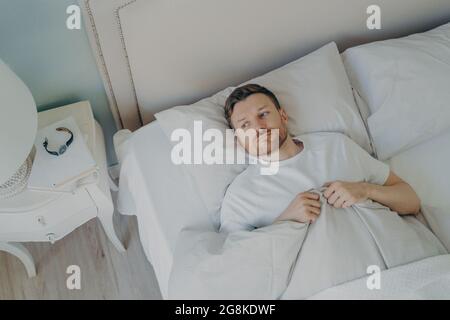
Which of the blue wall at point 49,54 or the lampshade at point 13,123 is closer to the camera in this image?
the lampshade at point 13,123

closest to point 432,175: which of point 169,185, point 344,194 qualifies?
point 344,194

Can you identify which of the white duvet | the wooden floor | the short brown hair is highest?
the short brown hair

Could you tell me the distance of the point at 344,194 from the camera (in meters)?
0.99

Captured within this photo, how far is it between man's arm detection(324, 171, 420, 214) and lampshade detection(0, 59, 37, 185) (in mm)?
701

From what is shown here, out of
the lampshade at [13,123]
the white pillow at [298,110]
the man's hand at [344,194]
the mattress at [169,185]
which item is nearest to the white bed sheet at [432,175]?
the mattress at [169,185]

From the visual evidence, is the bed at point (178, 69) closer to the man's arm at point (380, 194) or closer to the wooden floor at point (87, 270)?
the man's arm at point (380, 194)

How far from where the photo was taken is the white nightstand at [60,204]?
105 cm

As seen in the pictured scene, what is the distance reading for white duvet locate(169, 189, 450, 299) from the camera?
0.90 metres

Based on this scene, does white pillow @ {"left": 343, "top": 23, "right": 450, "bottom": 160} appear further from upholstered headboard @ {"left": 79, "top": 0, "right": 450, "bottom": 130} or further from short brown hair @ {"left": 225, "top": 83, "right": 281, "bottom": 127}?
short brown hair @ {"left": 225, "top": 83, "right": 281, "bottom": 127}

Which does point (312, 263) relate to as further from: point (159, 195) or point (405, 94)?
point (405, 94)

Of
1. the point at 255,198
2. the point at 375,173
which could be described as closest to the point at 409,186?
the point at 375,173

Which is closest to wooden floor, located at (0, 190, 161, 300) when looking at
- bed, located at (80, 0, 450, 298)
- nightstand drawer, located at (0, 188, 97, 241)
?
bed, located at (80, 0, 450, 298)

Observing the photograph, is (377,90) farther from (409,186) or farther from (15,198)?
(15,198)

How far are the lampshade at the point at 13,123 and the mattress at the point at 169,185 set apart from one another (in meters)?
0.34
